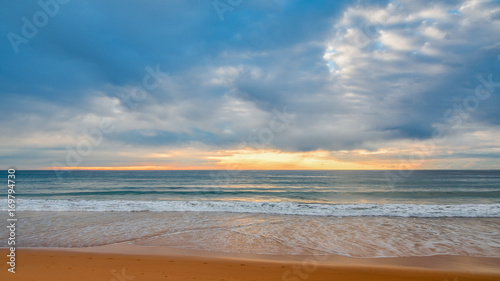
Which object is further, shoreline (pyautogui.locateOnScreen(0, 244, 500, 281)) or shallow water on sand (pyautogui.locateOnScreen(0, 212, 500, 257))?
shallow water on sand (pyautogui.locateOnScreen(0, 212, 500, 257))

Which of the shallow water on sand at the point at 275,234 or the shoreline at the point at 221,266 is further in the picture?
the shallow water on sand at the point at 275,234

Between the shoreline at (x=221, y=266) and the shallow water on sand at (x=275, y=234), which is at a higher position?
the shoreline at (x=221, y=266)

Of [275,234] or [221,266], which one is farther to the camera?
[275,234]

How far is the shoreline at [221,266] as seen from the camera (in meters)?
6.65

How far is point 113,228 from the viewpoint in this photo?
479 inches

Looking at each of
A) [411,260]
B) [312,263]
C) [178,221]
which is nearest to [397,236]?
[411,260]

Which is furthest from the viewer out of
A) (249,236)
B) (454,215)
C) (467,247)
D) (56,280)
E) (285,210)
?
(285,210)

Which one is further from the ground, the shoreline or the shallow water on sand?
the shoreline

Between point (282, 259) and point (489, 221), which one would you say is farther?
point (489, 221)

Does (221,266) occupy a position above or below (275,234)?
above

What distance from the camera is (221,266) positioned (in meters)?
7.38

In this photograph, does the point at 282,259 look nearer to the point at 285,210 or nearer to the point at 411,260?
the point at 411,260

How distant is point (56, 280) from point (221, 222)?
27.2 feet

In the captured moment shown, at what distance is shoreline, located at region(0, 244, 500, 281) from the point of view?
6.65 metres
